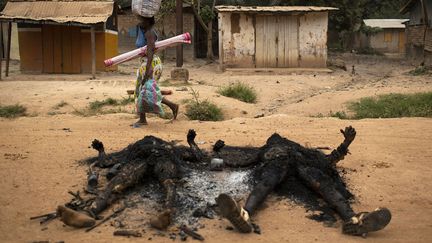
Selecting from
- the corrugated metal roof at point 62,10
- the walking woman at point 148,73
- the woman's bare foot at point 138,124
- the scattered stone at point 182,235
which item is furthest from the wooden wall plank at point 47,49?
the scattered stone at point 182,235

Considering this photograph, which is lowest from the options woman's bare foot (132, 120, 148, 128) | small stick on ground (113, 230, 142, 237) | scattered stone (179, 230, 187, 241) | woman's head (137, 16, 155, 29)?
scattered stone (179, 230, 187, 241)

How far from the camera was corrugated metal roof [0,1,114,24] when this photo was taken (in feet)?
52.2

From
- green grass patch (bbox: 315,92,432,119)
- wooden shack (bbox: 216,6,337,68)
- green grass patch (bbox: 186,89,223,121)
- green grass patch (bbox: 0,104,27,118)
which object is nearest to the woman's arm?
green grass patch (bbox: 186,89,223,121)

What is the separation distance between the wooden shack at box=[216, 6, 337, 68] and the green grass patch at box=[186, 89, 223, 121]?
27.5 feet

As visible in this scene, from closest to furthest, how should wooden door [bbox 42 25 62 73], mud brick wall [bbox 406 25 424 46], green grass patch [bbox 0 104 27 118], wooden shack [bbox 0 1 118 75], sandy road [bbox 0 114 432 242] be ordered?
1. sandy road [bbox 0 114 432 242]
2. green grass patch [bbox 0 104 27 118]
3. wooden shack [bbox 0 1 118 75]
4. wooden door [bbox 42 25 62 73]
5. mud brick wall [bbox 406 25 424 46]

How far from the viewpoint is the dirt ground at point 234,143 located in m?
3.49

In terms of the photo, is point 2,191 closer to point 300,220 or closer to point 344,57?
point 300,220

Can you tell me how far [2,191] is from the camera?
4.24m

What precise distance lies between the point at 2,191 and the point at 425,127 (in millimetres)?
5527

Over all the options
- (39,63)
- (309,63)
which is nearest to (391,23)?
(309,63)

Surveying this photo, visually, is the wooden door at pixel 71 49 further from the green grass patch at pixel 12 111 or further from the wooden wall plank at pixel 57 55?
the green grass patch at pixel 12 111

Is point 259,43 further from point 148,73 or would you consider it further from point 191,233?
point 191,233

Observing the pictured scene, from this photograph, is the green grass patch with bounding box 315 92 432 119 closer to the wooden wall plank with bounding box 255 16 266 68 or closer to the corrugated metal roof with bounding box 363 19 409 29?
the wooden wall plank with bounding box 255 16 266 68

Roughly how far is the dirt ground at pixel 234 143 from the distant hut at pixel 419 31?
1004cm
